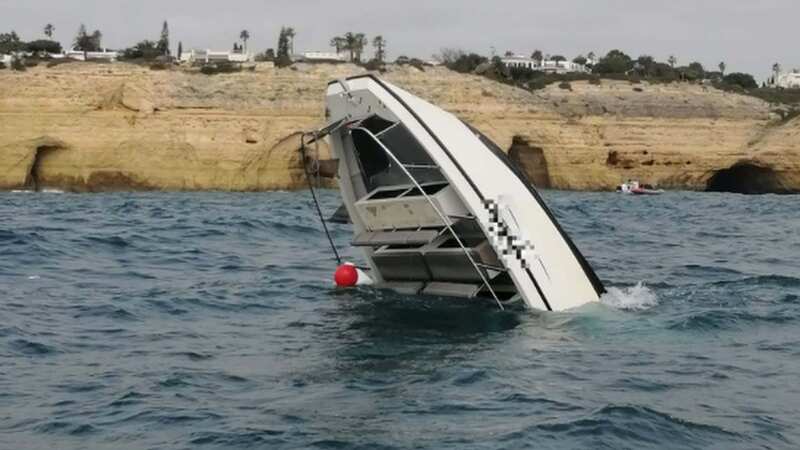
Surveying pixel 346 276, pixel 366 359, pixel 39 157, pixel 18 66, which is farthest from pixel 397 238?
pixel 18 66

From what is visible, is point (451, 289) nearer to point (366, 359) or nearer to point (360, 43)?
point (366, 359)

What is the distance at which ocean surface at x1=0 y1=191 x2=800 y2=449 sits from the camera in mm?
7816

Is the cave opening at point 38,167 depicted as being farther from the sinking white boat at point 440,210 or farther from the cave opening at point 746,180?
the sinking white boat at point 440,210

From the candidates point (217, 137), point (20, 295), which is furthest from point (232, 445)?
point (217, 137)

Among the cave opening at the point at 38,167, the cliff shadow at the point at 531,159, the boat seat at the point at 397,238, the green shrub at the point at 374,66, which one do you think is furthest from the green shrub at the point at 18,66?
the boat seat at the point at 397,238

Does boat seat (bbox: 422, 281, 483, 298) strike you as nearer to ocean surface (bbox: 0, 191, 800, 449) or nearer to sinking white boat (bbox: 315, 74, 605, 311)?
sinking white boat (bbox: 315, 74, 605, 311)

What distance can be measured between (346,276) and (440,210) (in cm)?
237

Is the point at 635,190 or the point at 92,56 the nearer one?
the point at 635,190

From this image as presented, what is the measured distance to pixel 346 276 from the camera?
49.0 ft

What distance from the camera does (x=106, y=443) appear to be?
7.49 meters

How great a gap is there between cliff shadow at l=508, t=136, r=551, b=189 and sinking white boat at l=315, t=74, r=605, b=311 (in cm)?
4216

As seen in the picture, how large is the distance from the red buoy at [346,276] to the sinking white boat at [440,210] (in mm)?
325

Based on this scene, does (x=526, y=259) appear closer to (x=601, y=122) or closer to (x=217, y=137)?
(x=217, y=137)

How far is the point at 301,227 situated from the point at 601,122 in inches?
1434
